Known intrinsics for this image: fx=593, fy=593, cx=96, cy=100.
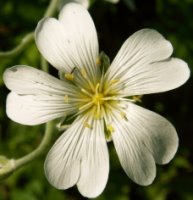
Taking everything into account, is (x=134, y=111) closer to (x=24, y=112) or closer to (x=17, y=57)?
(x=24, y=112)

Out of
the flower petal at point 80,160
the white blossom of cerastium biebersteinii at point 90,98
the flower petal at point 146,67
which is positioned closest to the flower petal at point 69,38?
the white blossom of cerastium biebersteinii at point 90,98

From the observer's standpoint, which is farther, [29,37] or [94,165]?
[29,37]

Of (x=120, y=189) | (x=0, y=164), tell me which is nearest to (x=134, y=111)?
(x=0, y=164)

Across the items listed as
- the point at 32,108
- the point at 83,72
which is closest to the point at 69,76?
the point at 83,72

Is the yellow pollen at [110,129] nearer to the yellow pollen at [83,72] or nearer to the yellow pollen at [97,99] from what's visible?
the yellow pollen at [97,99]

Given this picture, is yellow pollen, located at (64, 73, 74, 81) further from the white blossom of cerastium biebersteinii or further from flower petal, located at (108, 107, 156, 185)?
flower petal, located at (108, 107, 156, 185)

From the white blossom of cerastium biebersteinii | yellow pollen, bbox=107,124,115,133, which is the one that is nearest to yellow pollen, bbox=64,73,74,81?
the white blossom of cerastium biebersteinii

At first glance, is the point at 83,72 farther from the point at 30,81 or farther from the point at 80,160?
the point at 80,160
